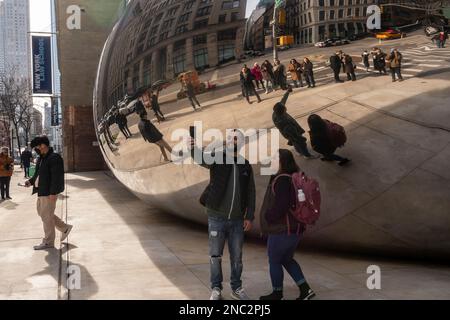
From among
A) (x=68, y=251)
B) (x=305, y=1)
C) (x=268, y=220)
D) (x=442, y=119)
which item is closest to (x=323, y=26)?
(x=305, y=1)

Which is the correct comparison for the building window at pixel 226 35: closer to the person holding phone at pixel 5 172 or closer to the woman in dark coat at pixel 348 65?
the woman in dark coat at pixel 348 65

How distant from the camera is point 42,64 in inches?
1171

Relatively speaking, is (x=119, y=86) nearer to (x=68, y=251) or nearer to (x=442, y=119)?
(x=68, y=251)

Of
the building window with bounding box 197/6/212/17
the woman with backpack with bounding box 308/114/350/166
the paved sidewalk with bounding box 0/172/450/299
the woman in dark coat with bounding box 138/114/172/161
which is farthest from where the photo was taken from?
the woman in dark coat with bounding box 138/114/172/161

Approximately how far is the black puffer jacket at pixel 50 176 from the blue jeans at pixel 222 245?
9.73 ft

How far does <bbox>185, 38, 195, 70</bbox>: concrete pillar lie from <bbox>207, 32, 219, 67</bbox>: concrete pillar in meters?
0.21

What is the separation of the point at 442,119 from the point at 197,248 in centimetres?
318

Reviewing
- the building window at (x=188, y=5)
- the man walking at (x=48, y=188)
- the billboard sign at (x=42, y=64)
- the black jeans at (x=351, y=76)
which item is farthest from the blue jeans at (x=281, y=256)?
the billboard sign at (x=42, y=64)

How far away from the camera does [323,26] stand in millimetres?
4789

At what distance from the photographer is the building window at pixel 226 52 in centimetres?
486

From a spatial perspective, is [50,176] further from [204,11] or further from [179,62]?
[204,11]

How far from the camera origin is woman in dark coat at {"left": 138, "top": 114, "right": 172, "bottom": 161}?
5340 mm

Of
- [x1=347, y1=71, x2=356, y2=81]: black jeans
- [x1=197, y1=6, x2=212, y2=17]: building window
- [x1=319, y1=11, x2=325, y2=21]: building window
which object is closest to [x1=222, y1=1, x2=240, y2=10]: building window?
[x1=197, y1=6, x2=212, y2=17]: building window

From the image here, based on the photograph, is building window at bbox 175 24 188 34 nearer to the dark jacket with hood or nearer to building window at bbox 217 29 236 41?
building window at bbox 217 29 236 41
